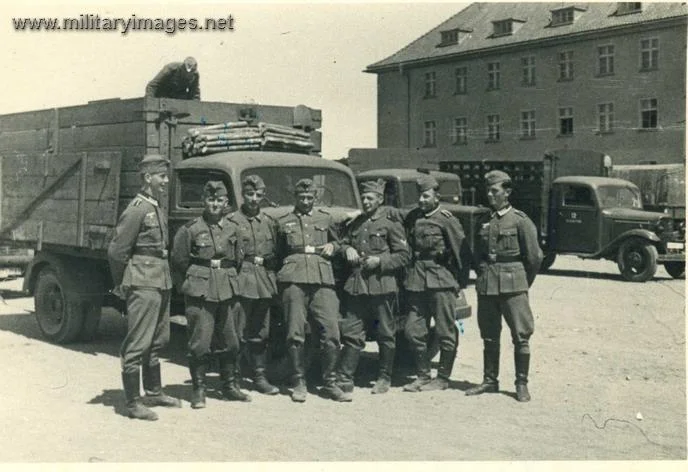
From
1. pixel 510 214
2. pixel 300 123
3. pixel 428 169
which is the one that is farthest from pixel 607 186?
pixel 510 214

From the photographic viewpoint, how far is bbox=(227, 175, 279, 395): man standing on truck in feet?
20.2

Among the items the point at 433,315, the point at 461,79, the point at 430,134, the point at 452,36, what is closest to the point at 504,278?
the point at 433,315

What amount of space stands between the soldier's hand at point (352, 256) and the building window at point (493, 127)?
28.5m

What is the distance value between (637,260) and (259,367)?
10441mm

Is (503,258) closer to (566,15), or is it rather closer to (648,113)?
(648,113)

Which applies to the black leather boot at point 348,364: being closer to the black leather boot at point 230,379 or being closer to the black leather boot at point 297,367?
the black leather boot at point 297,367

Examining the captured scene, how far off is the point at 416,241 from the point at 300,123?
2.54m

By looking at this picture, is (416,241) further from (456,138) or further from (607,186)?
(456,138)

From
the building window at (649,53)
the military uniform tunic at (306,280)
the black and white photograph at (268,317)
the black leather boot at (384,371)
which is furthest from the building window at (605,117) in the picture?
the military uniform tunic at (306,280)

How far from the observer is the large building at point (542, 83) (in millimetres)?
27984

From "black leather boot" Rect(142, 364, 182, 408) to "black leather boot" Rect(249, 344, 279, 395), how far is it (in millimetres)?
686

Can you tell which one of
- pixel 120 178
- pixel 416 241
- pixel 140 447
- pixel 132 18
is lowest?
pixel 140 447

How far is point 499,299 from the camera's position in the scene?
6.33 meters

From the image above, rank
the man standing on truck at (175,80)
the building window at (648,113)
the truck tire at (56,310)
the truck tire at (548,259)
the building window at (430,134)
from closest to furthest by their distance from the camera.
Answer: the man standing on truck at (175,80) < the truck tire at (56,310) < the truck tire at (548,259) < the building window at (648,113) < the building window at (430,134)
